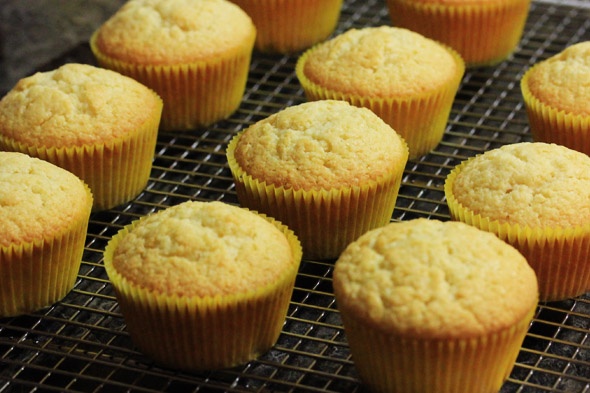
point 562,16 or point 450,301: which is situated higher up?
point 450,301

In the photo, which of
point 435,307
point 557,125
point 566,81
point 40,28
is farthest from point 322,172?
point 40,28

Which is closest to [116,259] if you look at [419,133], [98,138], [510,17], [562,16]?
[98,138]

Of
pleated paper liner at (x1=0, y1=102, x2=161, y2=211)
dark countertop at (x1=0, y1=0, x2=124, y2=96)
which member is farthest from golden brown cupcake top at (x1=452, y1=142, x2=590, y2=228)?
dark countertop at (x1=0, y1=0, x2=124, y2=96)

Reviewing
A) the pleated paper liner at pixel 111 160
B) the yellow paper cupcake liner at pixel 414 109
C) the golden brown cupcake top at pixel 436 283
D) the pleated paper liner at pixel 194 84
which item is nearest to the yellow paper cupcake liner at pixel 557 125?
the yellow paper cupcake liner at pixel 414 109

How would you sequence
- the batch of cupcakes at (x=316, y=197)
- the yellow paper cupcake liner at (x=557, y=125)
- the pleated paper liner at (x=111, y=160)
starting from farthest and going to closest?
the yellow paper cupcake liner at (x=557, y=125) < the pleated paper liner at (x=111, y=160) < the batch of cupcakes at (x=316, y=197)

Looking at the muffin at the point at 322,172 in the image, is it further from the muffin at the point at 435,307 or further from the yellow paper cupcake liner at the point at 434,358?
the yellow paper cupcake liner at the point at 434,358

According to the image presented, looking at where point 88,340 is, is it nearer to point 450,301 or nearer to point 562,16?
point 450,301

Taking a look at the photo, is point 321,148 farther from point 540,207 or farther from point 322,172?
point 540,207

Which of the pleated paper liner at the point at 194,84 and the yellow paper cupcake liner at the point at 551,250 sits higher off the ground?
the yellow paper cupcake liner at the point at 551,250
